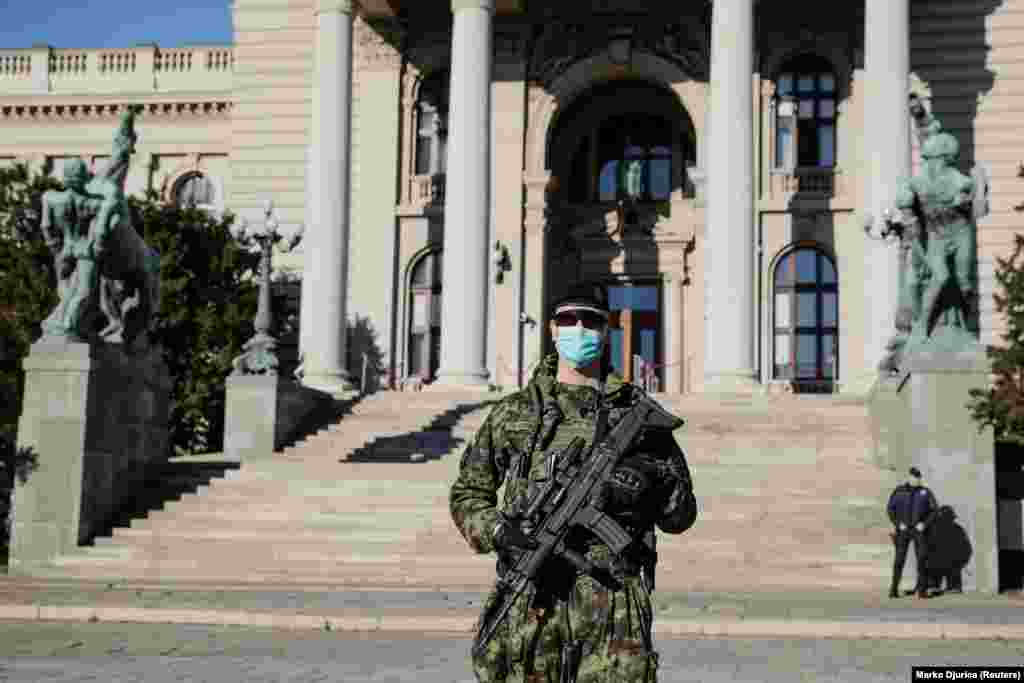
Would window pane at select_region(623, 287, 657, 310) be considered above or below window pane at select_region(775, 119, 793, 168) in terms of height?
below

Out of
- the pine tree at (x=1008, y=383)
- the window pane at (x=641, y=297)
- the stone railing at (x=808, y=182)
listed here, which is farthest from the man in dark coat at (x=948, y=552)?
the window pane at (x=641, y=297)

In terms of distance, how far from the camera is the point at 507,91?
118 feet

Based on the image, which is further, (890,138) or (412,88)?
(412,88)

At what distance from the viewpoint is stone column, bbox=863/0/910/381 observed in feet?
97.3

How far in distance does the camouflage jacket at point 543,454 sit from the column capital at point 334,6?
29424 millimetres

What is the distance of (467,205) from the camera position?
101ft

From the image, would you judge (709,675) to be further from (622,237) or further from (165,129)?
(165,129)

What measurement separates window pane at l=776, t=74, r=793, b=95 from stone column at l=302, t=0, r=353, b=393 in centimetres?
1115

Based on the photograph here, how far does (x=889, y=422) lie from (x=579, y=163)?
17.3 meters

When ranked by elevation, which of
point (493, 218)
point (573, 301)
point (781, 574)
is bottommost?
point (781, 574)

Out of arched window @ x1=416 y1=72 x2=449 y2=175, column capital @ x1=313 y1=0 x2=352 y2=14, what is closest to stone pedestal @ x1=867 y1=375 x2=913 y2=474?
arched window @ x1=416 y1=72 x2=449 y2=175

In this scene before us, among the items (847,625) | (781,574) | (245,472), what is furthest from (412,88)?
(847,625)

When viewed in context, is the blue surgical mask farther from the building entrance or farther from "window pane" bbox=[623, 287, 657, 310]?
"window pane" bbox=[623, 287, 657, 310]

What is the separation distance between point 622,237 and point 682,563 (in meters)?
20.5
